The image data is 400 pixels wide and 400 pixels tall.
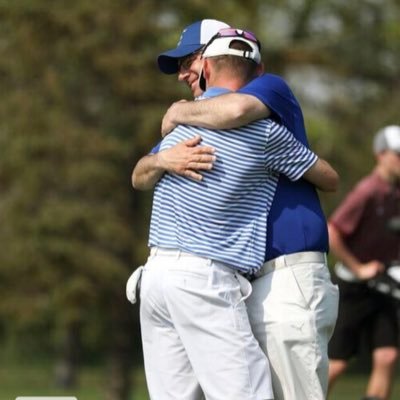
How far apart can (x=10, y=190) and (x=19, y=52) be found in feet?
6.27

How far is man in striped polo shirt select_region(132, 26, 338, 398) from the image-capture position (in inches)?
198

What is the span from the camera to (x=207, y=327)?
5.02 m

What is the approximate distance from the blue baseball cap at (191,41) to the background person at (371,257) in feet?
12.1

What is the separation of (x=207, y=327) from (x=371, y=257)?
4.29 metres

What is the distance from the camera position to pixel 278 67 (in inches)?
828

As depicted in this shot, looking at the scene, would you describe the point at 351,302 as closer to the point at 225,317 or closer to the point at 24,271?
the point at 225,317

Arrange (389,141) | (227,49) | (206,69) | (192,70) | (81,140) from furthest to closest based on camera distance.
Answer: (81,140) < (389,141) < (192,70) < (206,69) < (227,49)

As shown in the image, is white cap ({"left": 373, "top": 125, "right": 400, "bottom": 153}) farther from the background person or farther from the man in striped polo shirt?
the man in striped polo shirt

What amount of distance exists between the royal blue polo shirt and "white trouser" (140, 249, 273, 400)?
0.70 ft

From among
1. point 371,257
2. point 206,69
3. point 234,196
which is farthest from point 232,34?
point 371,257

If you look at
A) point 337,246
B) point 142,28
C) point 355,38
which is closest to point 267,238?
point 337,246

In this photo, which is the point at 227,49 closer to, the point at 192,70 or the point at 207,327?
the point at 192,70

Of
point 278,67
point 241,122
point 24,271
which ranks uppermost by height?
point 278,67

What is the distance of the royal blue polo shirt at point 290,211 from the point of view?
16.9ft
